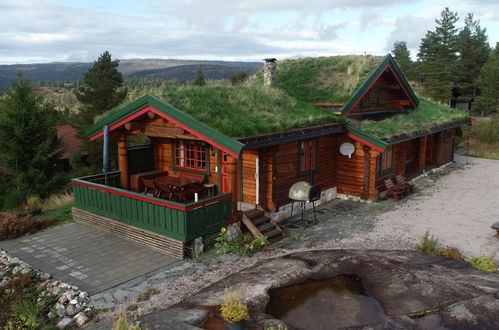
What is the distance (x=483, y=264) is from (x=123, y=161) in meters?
11.2

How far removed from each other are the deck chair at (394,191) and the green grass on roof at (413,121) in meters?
2.10

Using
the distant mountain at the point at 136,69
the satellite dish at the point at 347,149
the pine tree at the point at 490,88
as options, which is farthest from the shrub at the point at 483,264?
the distant mountain at the point at 136,69

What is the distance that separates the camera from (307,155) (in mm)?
15070

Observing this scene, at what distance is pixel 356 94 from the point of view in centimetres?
1628

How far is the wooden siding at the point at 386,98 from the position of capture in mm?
18312

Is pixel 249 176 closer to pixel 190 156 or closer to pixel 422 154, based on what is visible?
pixel 190 156

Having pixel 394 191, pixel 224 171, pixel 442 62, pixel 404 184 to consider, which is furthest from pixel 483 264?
pixel 442 62

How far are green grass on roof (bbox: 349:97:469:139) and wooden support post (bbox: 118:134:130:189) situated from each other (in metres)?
8.60

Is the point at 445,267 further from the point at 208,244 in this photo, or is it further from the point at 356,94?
the point at 356,94

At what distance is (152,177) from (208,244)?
502 centimetres

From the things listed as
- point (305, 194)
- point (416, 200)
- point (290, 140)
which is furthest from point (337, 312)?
point (416, 200)

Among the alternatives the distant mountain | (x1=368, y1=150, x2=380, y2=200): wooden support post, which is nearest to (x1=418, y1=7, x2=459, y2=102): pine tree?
(x1=368, y1=150, x2=380, y2=200): wooden support post

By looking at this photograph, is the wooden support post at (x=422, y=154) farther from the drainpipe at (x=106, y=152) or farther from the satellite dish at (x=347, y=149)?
the drainpipe at (x=106, y=152)

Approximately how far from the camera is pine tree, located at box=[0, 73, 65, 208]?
63.4 ft
